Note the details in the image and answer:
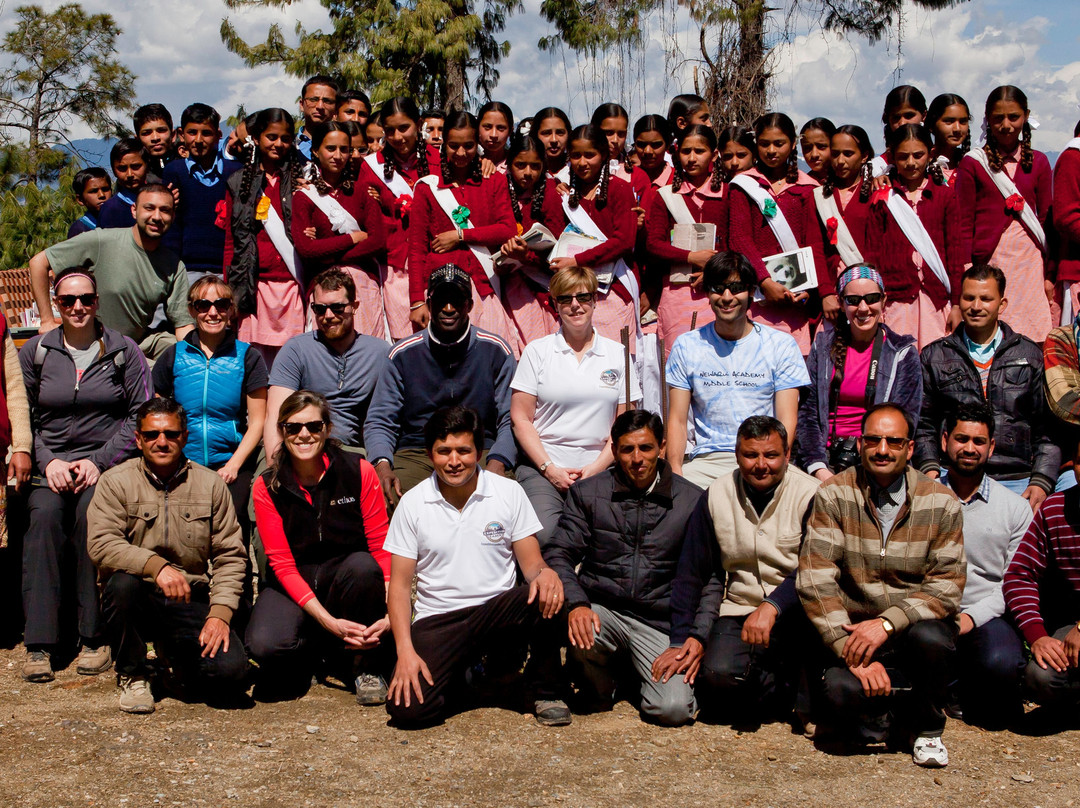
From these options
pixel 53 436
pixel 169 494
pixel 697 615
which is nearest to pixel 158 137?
pixel 53 436

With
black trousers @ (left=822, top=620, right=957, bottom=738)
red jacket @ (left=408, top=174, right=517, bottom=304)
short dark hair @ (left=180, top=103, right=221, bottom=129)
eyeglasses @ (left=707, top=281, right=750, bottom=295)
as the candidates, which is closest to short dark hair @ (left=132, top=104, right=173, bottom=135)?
short dark hair @ (left=180, top=103, right=221, bottom=129)

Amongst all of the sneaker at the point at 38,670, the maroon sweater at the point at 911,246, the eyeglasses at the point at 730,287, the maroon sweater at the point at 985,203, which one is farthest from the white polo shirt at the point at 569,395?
the sneaker at the point at 38,670

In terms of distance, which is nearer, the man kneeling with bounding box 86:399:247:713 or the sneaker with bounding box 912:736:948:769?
the sneaker with bounding box 912:736:948:769

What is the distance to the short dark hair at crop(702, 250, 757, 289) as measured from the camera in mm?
5723

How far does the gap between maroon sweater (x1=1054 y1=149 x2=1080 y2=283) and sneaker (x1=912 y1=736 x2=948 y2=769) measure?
343 cm

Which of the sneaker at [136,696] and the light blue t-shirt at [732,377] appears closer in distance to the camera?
the sneaker at [136,696]

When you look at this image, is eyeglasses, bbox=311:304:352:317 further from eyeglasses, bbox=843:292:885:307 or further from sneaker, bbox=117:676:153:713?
eyeglasses, bbox=843:292:885:307

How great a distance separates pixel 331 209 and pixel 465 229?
0.89 m

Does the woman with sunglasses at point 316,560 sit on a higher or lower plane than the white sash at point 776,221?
lower

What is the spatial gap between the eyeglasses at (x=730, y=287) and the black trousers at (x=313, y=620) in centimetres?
232

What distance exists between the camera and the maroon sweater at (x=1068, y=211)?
20.9ft

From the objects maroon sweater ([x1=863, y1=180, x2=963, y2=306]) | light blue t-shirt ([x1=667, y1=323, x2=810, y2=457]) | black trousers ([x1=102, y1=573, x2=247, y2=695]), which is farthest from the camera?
maroon sweater ([x1=863, y1=180, x2=963, y2=306])

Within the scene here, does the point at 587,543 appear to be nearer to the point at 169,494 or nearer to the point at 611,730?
the point at 611,730

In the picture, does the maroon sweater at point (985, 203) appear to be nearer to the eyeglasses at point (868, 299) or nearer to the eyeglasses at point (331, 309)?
the eyeglasses at point (868, 299)
